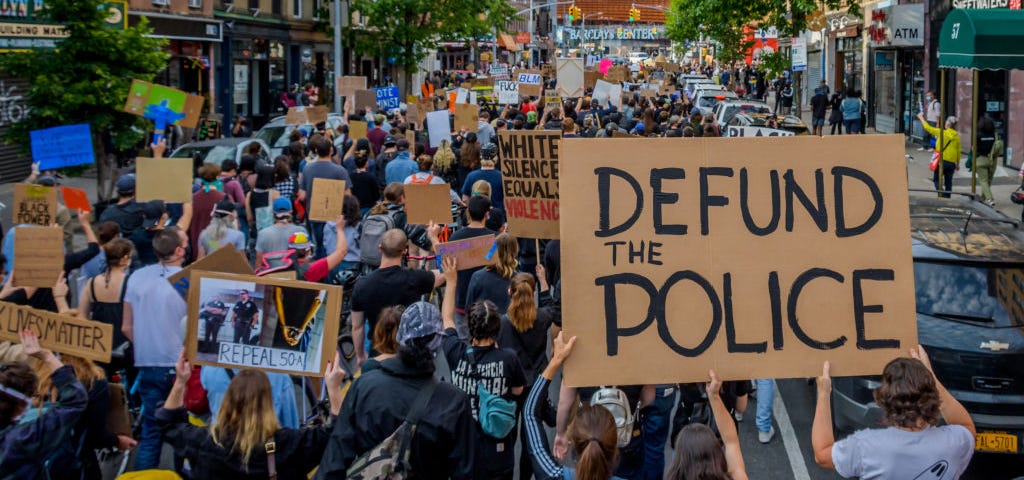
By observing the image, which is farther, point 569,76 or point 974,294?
point 569,76

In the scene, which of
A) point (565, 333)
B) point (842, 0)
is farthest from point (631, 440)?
point (842, 0)

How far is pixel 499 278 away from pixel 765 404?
7.07 feet

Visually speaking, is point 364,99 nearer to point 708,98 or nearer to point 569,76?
point 569,76

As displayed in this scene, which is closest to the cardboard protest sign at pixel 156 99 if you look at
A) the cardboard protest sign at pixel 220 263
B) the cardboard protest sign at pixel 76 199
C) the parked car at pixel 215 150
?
the parked car at pixel 215 150

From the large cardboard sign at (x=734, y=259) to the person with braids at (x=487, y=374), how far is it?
988 mm

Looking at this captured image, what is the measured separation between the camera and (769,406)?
805cm

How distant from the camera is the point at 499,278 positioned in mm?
7719

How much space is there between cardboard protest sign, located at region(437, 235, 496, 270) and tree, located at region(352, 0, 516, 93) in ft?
102

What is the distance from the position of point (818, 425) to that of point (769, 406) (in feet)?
12.0

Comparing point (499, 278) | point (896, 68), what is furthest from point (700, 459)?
point (896, 68)

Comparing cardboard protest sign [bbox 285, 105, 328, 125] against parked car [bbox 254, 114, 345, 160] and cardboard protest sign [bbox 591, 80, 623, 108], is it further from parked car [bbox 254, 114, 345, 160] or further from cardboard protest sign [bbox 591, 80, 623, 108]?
cardboard protest sign [bbox 591, 80, 623, 108]

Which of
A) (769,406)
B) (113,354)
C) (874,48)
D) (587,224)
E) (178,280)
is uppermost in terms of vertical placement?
(874,48)

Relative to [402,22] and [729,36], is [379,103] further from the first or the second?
[729,36]

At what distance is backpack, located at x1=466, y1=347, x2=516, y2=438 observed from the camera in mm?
Result: 5477
